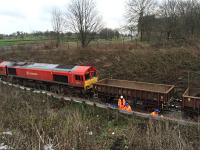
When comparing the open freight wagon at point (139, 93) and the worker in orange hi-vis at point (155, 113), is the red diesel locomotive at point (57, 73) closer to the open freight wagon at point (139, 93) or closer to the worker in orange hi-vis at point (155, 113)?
the open freight wagon at point (139, 93)

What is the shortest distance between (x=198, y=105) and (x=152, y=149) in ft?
22.6

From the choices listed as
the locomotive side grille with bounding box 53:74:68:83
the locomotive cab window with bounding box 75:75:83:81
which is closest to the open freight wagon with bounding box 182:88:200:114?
the locomotive cab window with bounding box 75:75:83:81

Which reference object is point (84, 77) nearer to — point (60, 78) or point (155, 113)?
point (60, 78)

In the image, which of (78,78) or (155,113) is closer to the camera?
(155,113)

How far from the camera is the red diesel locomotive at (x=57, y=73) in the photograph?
21.1 meters

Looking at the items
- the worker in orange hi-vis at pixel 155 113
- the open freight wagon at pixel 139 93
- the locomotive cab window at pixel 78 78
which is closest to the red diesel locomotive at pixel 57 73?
the locomotive cab window at pixel 78 78

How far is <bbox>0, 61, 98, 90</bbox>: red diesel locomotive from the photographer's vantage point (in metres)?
21.1

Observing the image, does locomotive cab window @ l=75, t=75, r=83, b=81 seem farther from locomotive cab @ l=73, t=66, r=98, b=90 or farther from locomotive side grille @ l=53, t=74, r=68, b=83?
locomotive side grille @ l=53, t=74, r=68, b=83

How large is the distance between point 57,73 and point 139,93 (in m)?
9.20

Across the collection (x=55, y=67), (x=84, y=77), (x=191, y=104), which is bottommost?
(x=191, y=104)

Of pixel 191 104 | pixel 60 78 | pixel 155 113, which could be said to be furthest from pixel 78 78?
pixel 191 104

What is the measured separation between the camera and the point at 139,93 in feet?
57.4

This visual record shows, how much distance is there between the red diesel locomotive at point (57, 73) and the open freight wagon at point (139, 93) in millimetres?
1388

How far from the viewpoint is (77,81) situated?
69.8ft
